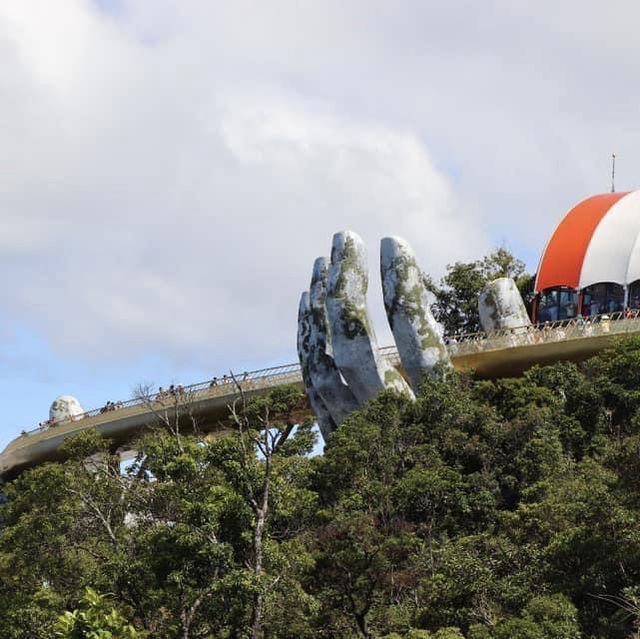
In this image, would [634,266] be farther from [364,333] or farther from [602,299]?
[364,333]

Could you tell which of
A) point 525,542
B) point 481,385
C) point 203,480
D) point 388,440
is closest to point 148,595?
point 203,480

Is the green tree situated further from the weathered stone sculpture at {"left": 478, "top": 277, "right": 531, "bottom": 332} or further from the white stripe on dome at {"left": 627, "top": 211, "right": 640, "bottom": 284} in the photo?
the white stripe on dome at {"left": 627, "top": 211, "right": 640, "bottom": 284}

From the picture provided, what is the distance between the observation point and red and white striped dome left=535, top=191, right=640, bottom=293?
139ft

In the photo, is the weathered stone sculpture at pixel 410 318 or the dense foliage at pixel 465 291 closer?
the weathered stone sculpture at pixel 410 318

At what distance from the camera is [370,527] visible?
85.7 ft

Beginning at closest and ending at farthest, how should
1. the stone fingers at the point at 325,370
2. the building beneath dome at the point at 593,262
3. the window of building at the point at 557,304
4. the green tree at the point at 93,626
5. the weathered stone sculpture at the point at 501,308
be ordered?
the green tree at the point at 93,626 < the stone fingers at the point at 325,370 < the weathered stone sculpture at the point at 501,308 < the building beneath dome at the point at 593,262 < the window of building at the point at 557,304

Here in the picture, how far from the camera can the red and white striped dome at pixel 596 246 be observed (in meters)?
42.5

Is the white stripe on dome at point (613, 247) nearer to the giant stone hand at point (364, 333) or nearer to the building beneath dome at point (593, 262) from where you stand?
the building beneath dome at point (593, 262)

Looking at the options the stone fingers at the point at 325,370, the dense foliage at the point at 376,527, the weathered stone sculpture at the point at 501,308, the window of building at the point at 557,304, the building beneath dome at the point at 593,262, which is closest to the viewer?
the dense foliage at the point at 376,527

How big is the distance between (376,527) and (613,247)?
59.3 ft

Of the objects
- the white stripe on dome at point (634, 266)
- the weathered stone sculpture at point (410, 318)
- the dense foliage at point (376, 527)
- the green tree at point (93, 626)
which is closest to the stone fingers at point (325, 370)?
the weathered stone sculpture at point (410, 318)

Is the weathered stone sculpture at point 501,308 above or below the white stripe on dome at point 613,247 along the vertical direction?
below

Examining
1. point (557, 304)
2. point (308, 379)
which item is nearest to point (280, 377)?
point (308, 379)

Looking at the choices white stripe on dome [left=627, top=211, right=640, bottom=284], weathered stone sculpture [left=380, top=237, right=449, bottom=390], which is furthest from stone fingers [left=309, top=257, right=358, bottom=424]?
white stripe on dome [left=627, top=211, right=640, bottom=284]
